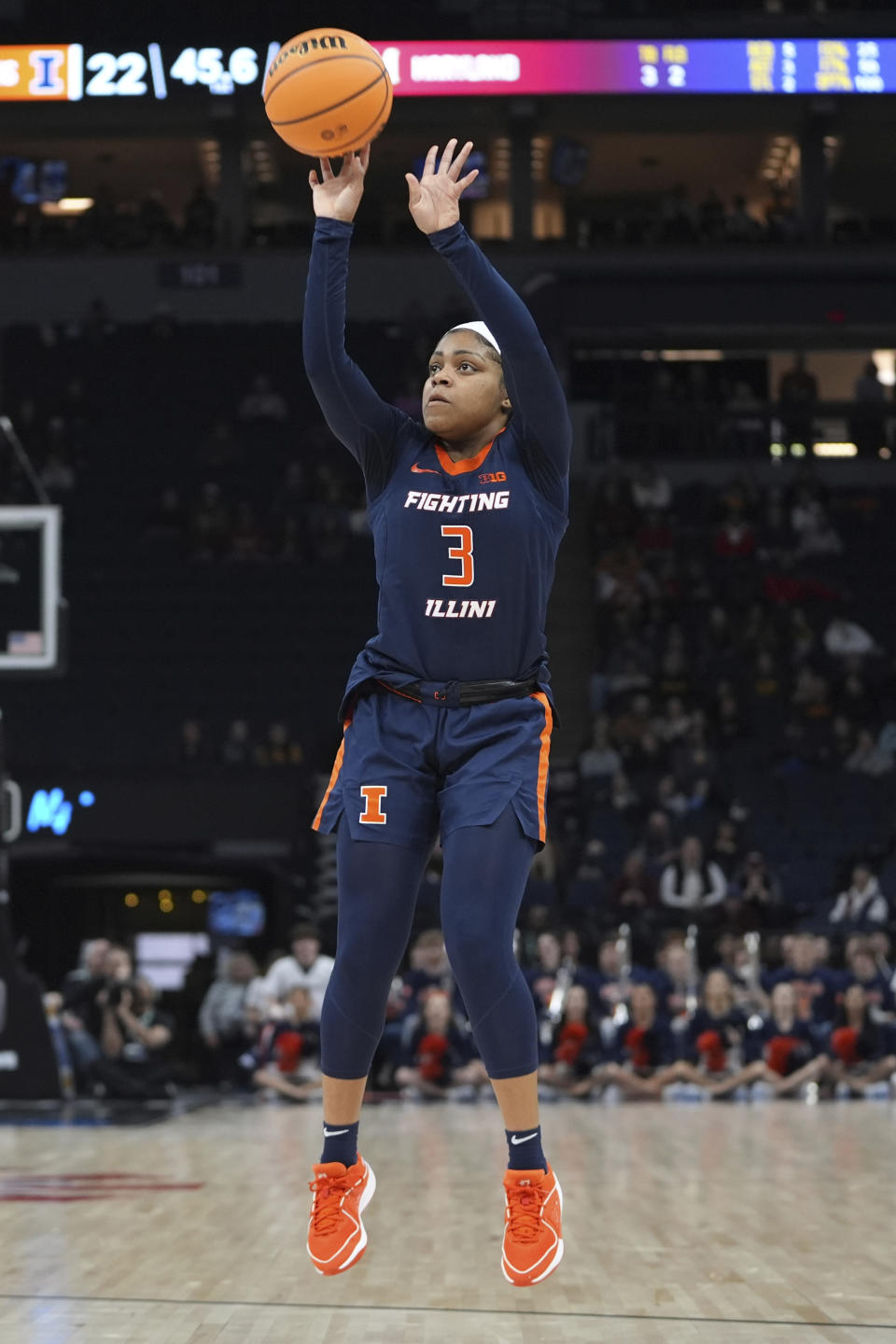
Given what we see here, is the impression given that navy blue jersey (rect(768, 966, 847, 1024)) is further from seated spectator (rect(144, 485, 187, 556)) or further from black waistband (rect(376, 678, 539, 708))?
seated spectator (rect(144, 485, 187, 556))

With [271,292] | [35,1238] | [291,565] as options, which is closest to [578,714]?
[291,565]

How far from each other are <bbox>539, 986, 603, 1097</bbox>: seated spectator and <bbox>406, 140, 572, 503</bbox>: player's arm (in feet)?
31.8

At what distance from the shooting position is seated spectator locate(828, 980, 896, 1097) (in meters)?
13.6

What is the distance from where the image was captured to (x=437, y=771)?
13.8 ft

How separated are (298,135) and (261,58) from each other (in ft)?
64.1

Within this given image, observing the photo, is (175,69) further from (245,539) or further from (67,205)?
(245,539)

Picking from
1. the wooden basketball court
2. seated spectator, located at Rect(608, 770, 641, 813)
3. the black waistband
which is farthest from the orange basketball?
seated spectator, located at Rect(608, 770, 641, 813)

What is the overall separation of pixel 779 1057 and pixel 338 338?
1048 cm

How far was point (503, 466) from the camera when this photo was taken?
4.33m

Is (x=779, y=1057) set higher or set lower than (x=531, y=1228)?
lower

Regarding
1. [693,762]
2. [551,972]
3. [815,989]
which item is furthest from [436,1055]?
[693,762]

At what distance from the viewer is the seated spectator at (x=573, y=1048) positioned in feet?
44.3

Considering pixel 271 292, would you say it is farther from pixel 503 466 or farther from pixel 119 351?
pixel 503 466

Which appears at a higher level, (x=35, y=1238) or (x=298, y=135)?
(x=298, y=135)
